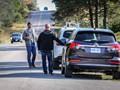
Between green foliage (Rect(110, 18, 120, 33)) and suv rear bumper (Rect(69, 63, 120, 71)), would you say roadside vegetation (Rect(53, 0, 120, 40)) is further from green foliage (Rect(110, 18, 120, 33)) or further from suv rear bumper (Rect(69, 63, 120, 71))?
suv rear bumper (Rect(69, 63, 120, 71))

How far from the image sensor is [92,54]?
16922 mm

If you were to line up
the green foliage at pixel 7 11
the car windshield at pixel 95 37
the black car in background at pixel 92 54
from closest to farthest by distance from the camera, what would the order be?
the black car in background at pixel 92 54 < the car windshield at pixel 95 37 < the green foliage at pixel 7 11

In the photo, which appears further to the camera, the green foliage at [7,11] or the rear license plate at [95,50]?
the green foliage at [7,11]

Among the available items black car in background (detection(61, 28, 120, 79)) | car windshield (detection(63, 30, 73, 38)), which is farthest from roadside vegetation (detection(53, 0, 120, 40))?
black car in background (detection(61, 28, 120, 79))

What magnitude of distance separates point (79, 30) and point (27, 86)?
150 inches

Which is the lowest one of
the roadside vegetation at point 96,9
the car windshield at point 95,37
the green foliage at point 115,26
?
the green foliage at point 115,26

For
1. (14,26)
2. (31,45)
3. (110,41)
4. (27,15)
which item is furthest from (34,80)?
(27,15)

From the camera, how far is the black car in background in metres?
16.9

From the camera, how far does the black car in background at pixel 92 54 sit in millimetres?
16859

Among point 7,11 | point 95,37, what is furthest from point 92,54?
point 7,11

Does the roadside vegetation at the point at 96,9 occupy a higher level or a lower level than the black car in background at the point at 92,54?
lower

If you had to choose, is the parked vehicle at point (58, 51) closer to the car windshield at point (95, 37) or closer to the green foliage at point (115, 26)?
the car windshield at point (95, 37)

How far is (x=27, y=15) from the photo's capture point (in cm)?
16238

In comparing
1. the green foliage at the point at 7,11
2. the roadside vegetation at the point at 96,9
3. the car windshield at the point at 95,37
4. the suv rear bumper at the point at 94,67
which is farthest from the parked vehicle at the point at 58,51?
the green foliage at the point at 7,11
